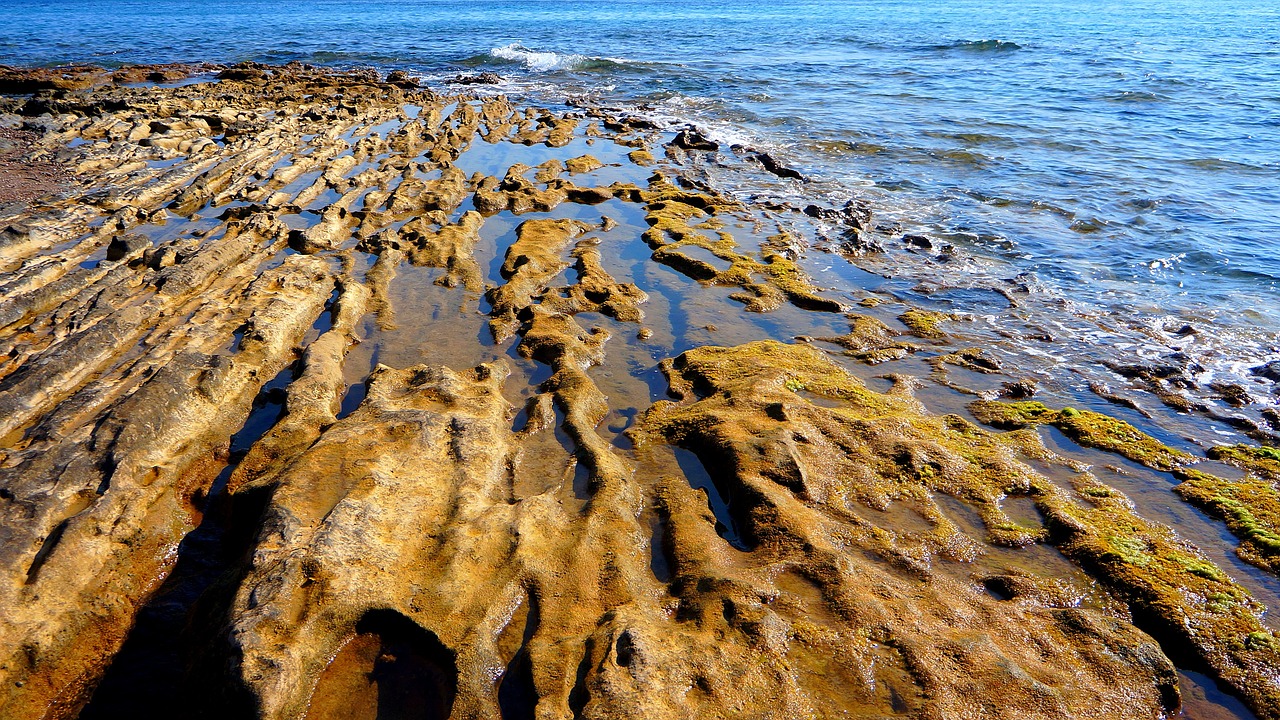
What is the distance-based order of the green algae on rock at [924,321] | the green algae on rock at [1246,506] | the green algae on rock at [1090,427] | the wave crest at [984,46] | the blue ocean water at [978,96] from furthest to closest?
the wave crest at [984,46] → the blue ocean water at [978,96] → the green algae on rock at [924,321] → the green algae on rock at [1090,427] → the green algae on rock at [1246,506]

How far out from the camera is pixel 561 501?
5355mm

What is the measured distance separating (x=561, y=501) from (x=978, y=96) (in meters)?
24.1

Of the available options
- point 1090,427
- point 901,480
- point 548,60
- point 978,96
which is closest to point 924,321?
point 1090,427

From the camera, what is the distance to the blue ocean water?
11312 mm

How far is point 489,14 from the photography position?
57.1m

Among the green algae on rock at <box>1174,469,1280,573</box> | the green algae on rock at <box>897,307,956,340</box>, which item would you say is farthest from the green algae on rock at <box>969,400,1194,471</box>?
the green algae on rock at <box>897,307,956,340</box>

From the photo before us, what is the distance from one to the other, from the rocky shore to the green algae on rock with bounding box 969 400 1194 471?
4 cm

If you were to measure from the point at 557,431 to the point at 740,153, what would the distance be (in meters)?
13.0

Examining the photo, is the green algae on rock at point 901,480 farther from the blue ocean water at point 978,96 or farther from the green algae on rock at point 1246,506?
the blue ocean water at point 978,96

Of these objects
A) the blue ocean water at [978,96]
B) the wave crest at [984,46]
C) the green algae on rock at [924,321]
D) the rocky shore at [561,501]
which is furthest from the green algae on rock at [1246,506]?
the wave crest at [984,46]

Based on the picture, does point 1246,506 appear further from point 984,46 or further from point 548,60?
point 984,46

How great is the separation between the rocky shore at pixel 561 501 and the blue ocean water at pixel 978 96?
4.22 m

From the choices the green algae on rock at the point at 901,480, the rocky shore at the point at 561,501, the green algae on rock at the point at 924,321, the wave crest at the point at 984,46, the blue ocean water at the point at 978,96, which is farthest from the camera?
the wave crest at the point at 984,46

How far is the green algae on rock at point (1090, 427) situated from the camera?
6.46 metres
